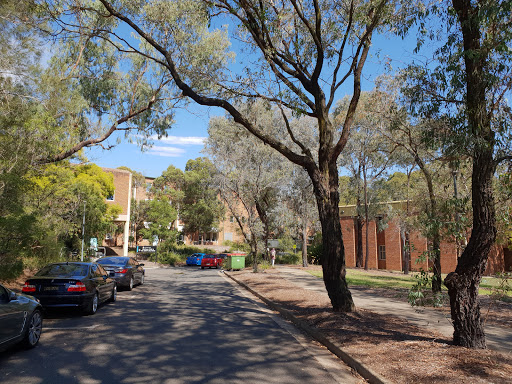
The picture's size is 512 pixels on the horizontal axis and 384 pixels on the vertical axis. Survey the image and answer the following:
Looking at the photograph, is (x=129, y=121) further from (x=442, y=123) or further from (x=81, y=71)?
(x=442, y=123)

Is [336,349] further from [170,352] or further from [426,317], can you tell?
[426,317]

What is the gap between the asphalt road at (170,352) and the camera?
581cm

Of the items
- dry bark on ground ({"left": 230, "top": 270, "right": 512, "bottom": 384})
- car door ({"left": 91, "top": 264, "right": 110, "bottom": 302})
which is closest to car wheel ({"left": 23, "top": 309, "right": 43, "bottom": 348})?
car door ({"left": 91, "top": 264, "right": 110, "bottom": 302})

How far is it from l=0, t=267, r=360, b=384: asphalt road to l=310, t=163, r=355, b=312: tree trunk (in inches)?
55.1

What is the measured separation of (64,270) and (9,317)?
481 centimetres

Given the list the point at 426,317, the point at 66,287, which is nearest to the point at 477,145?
the point at 426,317

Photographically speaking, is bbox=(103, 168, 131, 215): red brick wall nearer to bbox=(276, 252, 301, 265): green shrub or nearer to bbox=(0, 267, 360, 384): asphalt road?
bbox=(276, 252, 301, 265): green shrub

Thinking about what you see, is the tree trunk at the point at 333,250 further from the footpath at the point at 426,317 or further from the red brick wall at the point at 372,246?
the red brick wall at the point at 372,246

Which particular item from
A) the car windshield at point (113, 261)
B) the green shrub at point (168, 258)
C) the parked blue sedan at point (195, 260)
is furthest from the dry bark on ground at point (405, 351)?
the green shrub at point (168, 258)

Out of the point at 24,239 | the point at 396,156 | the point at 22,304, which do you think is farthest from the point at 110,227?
the point at 22,304

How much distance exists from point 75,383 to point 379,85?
13881mm

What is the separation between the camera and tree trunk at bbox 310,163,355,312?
386 inches

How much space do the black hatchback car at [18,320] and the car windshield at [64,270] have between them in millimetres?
3292

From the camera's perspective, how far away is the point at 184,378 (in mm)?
5695
